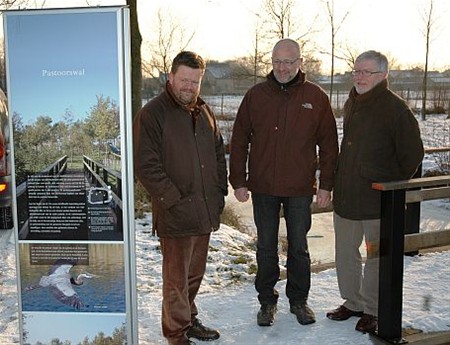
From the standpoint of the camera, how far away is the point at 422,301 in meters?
4.39

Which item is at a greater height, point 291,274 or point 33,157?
point 33,157

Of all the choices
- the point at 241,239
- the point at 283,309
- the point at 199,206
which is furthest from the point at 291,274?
the point at 241,239

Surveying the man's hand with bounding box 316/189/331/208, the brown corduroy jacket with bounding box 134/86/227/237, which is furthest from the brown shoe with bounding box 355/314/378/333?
the brown corduroy jacket with bounding box 134/86/227/237

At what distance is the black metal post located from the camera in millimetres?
3381

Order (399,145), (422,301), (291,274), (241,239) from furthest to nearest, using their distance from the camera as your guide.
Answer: (241,239) → (422,301) → (291,274) → (399,145)

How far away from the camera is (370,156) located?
3586 millimetres

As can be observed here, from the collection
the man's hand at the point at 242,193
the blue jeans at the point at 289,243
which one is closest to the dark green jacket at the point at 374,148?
the blue jeans at the point at 289,243

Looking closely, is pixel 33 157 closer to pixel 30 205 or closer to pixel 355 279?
→ pixel 30 205

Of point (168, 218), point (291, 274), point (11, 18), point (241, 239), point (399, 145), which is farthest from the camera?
point (241, 239)

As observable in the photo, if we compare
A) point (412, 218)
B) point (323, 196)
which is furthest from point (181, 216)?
point (412, 218)

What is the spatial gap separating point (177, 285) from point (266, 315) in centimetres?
88

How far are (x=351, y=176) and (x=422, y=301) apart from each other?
1.44 m

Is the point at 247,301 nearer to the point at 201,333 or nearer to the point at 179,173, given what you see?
the point at 201,333

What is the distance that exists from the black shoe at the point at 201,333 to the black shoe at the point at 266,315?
347mm
